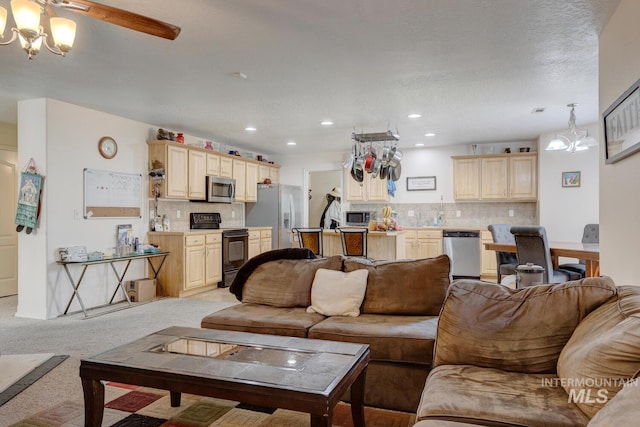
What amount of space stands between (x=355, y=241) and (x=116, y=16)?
12.7 feet

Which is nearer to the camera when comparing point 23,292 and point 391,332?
point 391,332

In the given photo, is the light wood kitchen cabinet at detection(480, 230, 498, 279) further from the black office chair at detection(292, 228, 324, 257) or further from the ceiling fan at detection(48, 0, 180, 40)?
the ceiling fan at detection(48, 0, 180, 40)

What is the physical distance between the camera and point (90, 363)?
193 centimetres

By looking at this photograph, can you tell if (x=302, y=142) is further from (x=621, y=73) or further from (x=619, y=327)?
(x=619, y=327)

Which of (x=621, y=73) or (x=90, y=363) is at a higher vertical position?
(x=621, y=73)

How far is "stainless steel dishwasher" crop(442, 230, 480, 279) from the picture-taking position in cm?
700

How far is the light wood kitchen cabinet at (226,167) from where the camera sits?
6988mm

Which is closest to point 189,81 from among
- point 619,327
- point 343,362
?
point 343,362

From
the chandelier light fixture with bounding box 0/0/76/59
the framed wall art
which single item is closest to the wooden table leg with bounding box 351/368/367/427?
the chandelier light fixture with bounding box 0/0/76/59

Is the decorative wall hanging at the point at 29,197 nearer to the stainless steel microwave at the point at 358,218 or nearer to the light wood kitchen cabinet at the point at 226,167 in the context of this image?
the light wood kitchen cabinet at the point at 226,167

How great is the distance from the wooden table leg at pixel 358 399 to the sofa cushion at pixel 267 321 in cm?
62

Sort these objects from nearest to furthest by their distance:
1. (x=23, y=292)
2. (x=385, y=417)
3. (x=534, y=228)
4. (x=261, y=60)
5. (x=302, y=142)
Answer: (x=385, y=417)
(x=261, y=60)
(x=534, y=228)
(x=23, y=292)
(x=302, y=142)

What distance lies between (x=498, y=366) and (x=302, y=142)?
238 inches

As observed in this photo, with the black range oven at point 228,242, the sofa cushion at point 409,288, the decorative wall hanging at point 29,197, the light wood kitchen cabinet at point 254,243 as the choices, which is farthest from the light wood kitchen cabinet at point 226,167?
the sofa cushion at point 409,288
